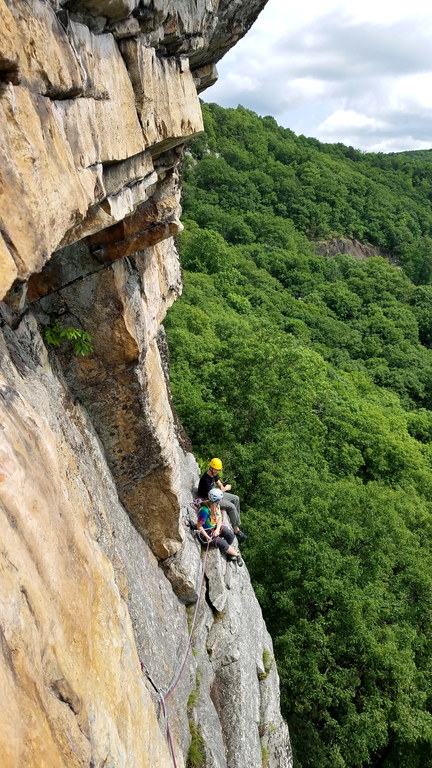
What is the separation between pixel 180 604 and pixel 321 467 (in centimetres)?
1348

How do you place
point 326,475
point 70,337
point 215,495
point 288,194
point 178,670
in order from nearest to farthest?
point 70,337
point 178,670
point 215,495
point 326,475
point 288,194

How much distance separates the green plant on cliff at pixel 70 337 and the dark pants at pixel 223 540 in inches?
243

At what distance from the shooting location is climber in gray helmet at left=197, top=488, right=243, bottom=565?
1074 cm

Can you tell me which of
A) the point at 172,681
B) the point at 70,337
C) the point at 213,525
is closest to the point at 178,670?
the point at 172,681

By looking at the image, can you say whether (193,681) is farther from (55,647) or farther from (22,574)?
(22,574)

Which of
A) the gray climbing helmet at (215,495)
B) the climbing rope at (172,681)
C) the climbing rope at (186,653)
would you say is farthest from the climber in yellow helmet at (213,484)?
the climbing rope at (172,681)

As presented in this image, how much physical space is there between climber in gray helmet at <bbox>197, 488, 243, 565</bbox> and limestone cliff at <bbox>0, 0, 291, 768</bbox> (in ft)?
3.27

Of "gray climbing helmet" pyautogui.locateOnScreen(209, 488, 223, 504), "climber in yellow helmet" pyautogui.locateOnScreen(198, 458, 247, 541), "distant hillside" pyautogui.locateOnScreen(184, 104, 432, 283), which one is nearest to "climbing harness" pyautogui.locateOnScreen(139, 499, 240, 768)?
"climber in yellow helmet" pyautogui.locateOnScreen(198, 458, 247, 541)

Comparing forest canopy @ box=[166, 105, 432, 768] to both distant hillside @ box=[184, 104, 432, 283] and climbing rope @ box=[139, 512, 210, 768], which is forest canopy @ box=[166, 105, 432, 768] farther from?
distant hillside @ box=[184, 104, 432, 283]

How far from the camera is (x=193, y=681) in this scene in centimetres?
843

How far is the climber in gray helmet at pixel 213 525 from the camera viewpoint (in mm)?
10742

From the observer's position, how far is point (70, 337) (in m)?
5.75

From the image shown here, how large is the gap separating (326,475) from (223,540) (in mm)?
10427

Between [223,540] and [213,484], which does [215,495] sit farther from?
[223,540]
